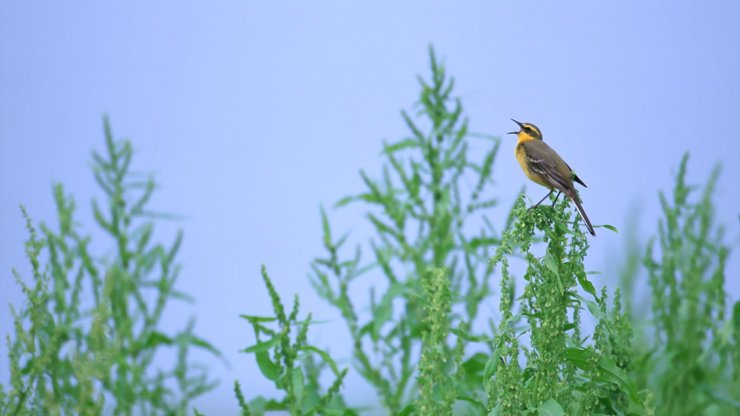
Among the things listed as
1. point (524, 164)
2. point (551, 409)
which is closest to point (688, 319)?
point (524, 164)

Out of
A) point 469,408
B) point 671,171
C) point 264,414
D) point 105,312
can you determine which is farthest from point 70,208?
point 671,171

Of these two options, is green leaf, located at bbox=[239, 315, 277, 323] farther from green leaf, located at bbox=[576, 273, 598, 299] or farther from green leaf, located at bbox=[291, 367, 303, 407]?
green leaf, located at bbox=[576, 273, 598, 299]

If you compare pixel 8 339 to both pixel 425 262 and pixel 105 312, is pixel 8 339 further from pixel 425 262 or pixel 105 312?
pixel 425 262

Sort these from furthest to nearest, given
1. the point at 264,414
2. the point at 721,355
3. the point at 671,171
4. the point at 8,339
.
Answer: the point at 671,171 → the point at 264,414 → the point at 721,355 → the point at 8,339

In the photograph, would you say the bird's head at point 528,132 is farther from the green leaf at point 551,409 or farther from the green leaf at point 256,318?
the green leaf at point 551,409

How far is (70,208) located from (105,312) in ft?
7.67

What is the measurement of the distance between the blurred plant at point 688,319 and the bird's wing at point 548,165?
0.78m

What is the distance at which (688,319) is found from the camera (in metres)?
4.41

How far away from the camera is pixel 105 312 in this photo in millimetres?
3135

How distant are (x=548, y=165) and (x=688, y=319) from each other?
3.44 feet

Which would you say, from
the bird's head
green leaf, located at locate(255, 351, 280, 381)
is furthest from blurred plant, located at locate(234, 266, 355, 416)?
the bird's head

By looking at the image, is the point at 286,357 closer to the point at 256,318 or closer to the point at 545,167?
the point at 256,318

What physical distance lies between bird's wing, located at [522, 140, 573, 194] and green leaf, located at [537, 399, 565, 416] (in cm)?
122

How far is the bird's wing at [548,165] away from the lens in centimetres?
367
